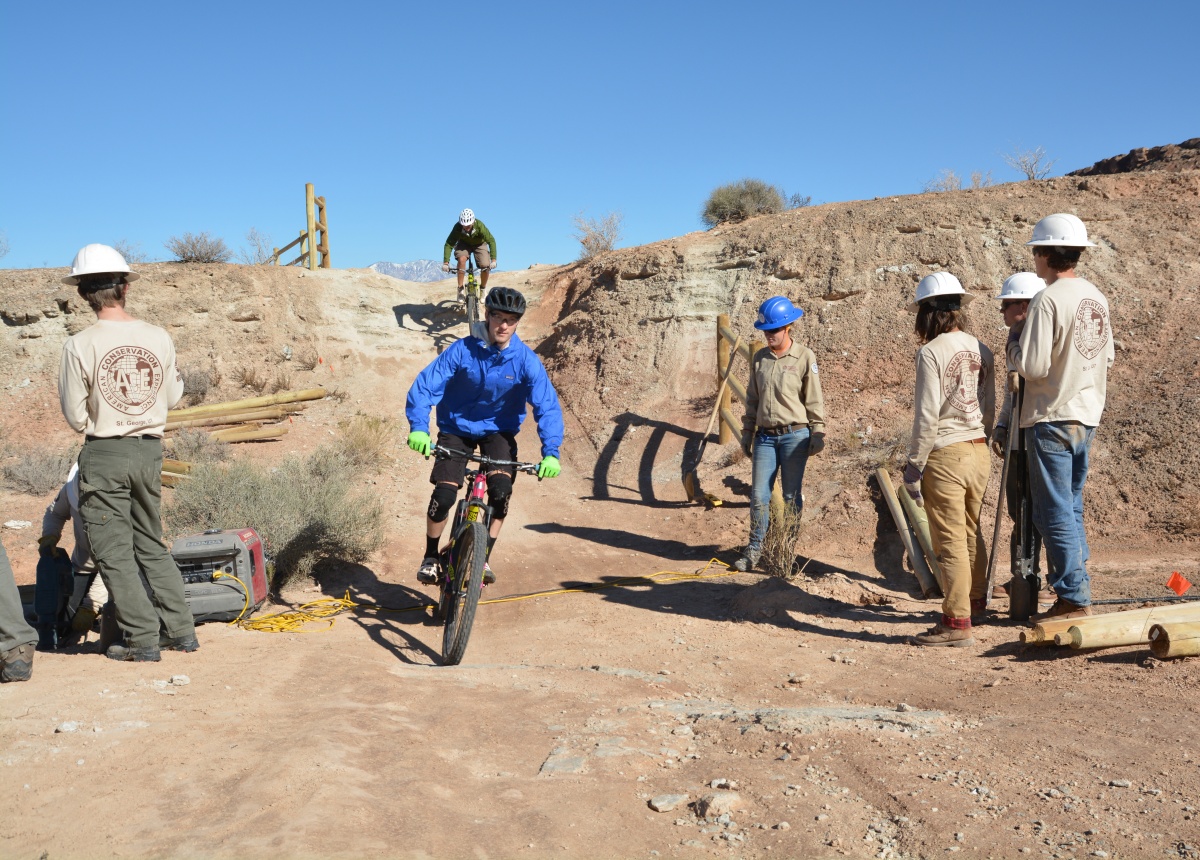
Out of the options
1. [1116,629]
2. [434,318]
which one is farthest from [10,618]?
[434,318]

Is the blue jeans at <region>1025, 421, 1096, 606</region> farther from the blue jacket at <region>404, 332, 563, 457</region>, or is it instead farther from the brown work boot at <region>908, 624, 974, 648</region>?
the blue jacket at <region>404, 332, 563, 457</region>

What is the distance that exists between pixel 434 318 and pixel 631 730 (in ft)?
48.7

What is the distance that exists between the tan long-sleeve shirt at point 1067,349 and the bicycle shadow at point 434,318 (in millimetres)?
13456

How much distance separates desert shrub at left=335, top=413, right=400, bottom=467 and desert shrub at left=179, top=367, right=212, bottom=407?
3848mm

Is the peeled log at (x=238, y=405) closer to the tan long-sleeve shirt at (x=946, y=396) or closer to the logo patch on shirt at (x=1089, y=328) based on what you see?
the tan long-sleeve shirt at (x=946, y=396)

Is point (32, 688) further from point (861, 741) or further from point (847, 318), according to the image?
point (847, 318)

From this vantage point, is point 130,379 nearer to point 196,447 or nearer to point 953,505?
point 953,505

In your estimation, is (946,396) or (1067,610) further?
(946,396)

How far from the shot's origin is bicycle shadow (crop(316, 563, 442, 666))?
593 cm

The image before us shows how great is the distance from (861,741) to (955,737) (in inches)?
15.4

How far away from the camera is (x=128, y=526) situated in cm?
487

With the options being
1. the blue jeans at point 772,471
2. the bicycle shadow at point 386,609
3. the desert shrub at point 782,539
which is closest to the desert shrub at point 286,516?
the bicycle shadow at point 386,609

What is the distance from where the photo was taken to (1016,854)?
8.98 feet

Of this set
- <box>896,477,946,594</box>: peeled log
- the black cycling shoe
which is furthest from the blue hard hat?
the black cycling shoe
